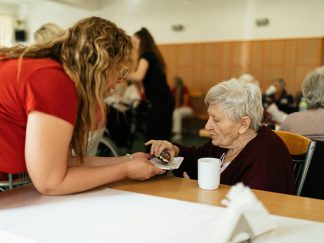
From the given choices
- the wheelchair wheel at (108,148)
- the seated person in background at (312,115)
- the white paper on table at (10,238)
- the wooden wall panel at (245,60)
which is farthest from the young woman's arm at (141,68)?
the wooden wall panel at (245,60)

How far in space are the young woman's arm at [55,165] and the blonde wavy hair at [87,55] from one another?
0.10 m

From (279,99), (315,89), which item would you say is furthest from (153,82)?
(279,99)

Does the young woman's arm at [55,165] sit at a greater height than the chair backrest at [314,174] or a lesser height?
greater

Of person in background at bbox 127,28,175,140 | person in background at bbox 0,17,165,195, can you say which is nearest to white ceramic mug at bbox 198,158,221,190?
person in background at bbox 0,17,165,195

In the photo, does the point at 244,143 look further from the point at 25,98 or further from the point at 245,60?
the point at 245,60

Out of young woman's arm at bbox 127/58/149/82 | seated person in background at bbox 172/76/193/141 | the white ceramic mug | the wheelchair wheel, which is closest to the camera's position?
the white ceramic mug

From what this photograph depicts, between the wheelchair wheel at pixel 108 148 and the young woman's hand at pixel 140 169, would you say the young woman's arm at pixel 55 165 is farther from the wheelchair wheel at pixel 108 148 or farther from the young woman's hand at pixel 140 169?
the wheelchair wheel at pixel 108 148

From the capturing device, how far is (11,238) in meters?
0.86

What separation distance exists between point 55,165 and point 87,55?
1.05ft

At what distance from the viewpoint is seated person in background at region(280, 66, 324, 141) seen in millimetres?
1916

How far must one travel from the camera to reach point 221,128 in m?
1.54

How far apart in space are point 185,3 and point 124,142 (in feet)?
15.5

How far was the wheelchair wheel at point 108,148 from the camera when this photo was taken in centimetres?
361

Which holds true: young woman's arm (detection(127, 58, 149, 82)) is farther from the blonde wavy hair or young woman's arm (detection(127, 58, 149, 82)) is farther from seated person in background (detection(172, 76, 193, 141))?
seated person in background (detection(172, 76, 193, 141))
